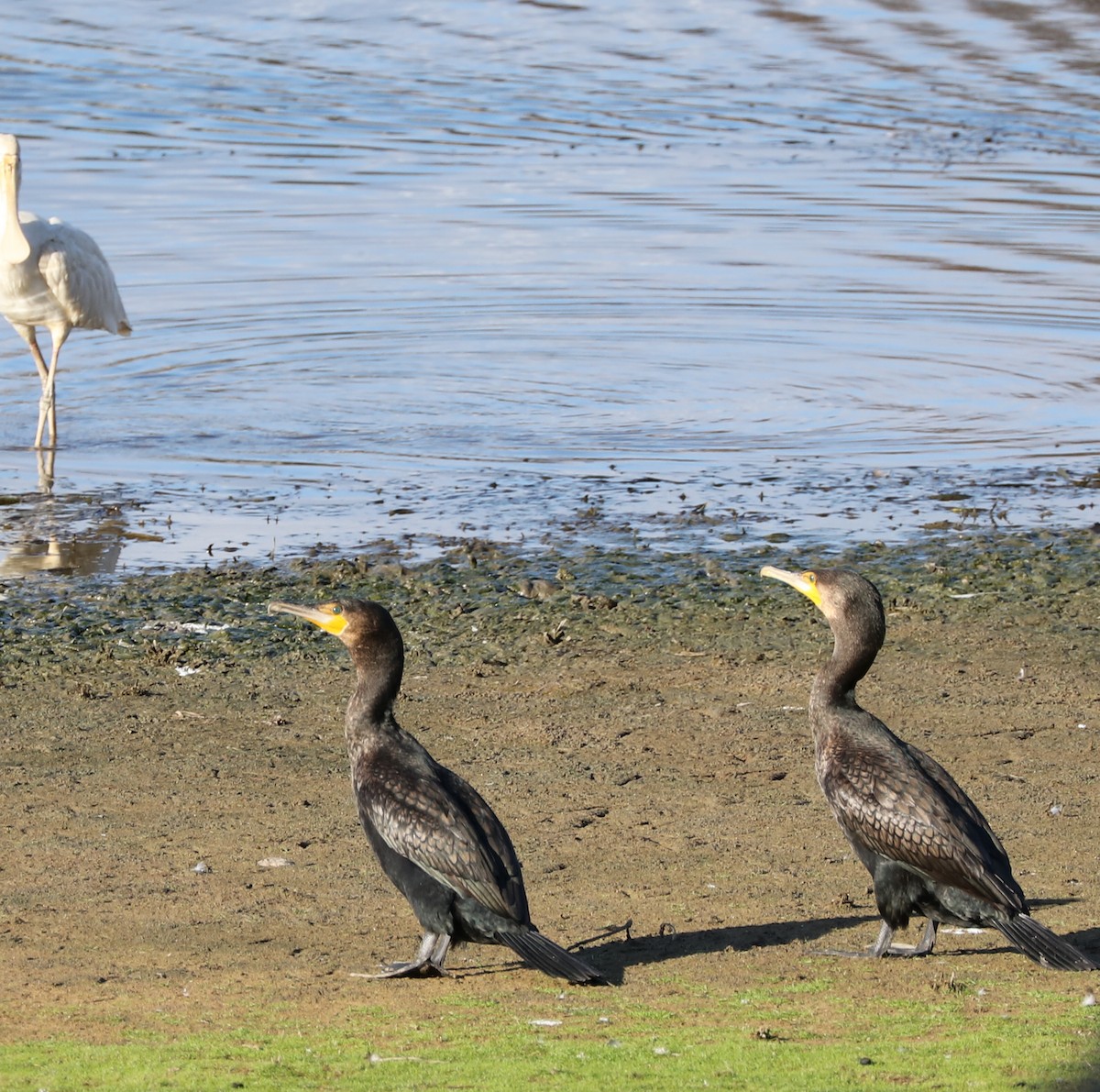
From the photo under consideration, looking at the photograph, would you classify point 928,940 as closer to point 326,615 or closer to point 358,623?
point 358,623

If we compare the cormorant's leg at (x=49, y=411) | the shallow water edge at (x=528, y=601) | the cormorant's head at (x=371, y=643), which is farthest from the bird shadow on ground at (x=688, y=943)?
the cormorant's leg at (x=49, y=411)

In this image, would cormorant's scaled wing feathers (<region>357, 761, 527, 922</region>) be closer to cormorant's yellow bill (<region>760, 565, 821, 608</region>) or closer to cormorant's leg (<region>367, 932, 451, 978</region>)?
cormorant's leg (<region>367, 932, 451, 978</region>)

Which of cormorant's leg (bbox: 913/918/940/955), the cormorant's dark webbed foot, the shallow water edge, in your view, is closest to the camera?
the cormorant's dark webbed foot

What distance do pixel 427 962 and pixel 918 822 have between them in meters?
1.58

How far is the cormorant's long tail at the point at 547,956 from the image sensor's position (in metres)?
6.09

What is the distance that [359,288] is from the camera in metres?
18.9

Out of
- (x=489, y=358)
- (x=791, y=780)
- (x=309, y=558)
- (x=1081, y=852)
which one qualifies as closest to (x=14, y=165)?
(x=489, y=358)

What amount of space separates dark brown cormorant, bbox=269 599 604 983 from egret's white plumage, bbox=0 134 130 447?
27.0 ft

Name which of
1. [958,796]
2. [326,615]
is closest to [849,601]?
[958,796]

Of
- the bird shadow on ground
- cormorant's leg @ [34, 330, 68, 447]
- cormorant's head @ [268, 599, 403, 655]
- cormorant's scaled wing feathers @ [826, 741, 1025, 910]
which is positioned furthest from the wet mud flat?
cormorant's leg @ [34, 330, 68, 447]

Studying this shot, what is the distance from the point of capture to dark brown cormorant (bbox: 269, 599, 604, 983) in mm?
6195

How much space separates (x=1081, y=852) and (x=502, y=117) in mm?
21922

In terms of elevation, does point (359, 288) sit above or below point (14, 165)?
below

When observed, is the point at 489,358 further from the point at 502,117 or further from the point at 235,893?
the point at 502,117
